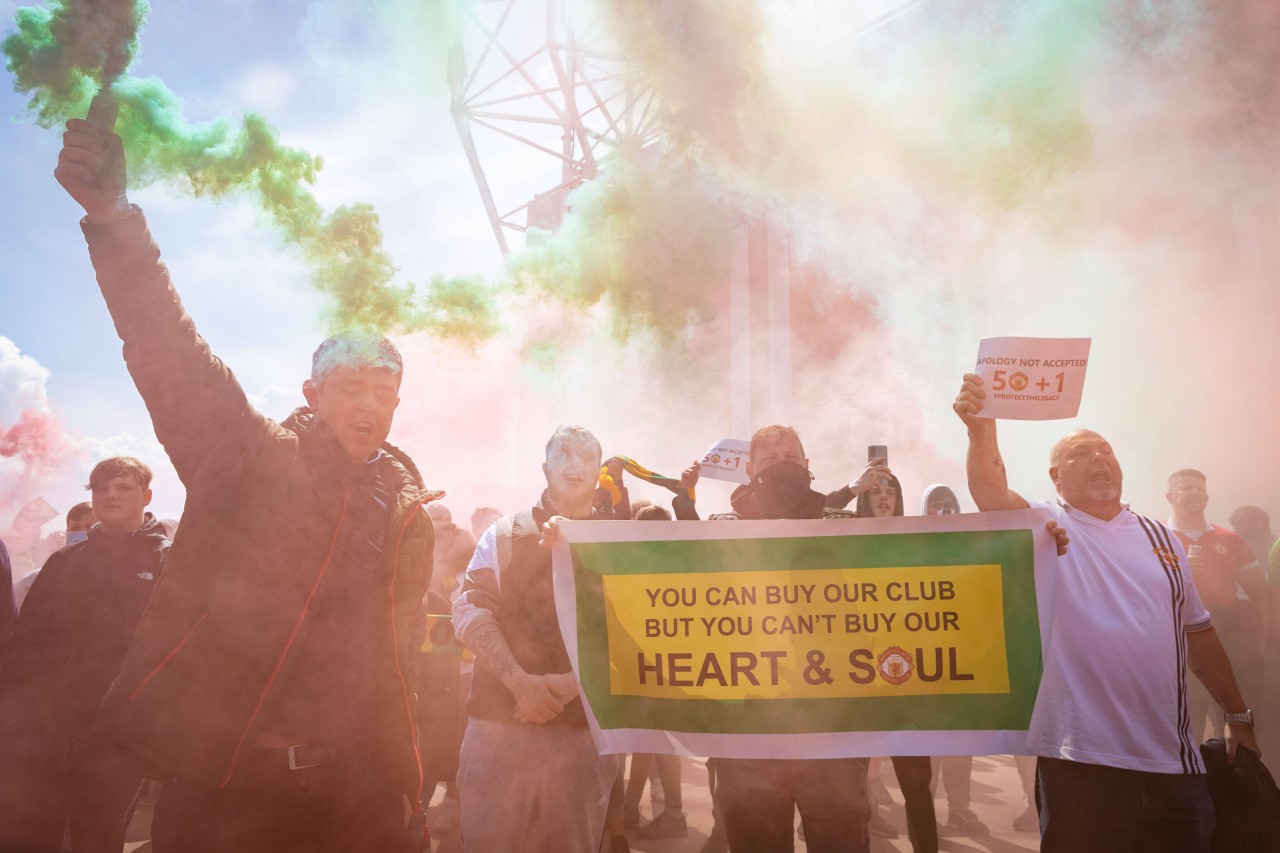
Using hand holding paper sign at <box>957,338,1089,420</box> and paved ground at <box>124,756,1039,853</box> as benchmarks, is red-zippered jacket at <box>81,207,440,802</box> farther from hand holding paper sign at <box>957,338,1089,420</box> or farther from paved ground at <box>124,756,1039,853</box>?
paved ground at <box>124,756,1039,853</box>

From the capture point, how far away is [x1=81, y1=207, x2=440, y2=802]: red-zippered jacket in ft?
5.47

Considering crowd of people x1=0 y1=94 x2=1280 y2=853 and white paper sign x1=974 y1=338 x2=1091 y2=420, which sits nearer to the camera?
crowd of people x1=0 y1=94 x2=1280 y2=853

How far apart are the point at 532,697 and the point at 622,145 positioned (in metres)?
9.59

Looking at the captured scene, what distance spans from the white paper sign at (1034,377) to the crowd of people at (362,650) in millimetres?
71

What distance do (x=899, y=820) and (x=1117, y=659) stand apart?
8.64 feet

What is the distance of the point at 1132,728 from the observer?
2426mm

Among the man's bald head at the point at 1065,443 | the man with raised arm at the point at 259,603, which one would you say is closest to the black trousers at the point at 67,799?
the man with raised arm at the point at 259,603

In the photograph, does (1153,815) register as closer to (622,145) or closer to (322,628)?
(322,628)

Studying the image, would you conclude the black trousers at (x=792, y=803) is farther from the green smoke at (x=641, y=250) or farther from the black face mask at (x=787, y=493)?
the green smoke at (x=641, y=250)

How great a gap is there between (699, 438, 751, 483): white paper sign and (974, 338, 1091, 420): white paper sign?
7.97ft

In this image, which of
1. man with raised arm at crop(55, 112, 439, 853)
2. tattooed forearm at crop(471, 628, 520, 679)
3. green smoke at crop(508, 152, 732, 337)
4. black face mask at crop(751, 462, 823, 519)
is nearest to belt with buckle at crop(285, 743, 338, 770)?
man with raised arm at crop(55, 112, 439, 853)

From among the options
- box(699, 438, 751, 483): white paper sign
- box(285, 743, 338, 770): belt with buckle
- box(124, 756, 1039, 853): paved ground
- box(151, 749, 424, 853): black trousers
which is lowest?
box(124, 756, 1039, 853): paved ground

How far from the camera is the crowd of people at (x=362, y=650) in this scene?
1718 millimetres

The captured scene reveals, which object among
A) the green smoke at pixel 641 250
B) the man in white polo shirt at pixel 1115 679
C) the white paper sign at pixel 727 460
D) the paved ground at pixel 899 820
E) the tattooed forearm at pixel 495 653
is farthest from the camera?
the green smoke at pixel 641 250
